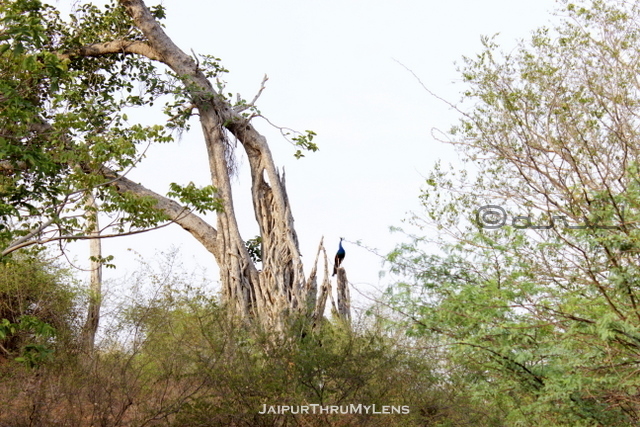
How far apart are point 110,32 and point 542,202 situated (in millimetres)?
7503

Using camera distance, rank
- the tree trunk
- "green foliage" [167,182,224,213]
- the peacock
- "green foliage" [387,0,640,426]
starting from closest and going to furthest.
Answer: "green foliage" [387,0,640,426], "green foliage" [167,182,224,213], the tree trunk, the peacock

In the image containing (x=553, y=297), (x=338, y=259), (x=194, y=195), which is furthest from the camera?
(x=338, y=259)

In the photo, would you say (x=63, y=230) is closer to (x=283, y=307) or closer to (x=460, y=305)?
(x=283, y=307)

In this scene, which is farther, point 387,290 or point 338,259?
point 338,259

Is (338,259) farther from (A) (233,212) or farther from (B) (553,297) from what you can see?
(B) (553,297)

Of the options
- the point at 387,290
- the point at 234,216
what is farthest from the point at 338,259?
the point at 387,290

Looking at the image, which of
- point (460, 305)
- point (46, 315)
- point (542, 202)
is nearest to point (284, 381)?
point (460, 305)

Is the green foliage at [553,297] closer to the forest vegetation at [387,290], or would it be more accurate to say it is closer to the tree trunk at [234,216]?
the forest vegetation at [387,290]

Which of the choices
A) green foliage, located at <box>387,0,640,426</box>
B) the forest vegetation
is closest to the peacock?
the forest vegetation

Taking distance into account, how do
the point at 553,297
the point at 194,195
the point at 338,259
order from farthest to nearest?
the point at 338,259 → the point at 194,195 → the point at 553,297

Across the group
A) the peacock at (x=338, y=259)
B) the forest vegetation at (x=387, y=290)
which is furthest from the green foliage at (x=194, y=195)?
the peacock at (x=338, y=259)

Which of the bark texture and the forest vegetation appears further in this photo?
the bark texture

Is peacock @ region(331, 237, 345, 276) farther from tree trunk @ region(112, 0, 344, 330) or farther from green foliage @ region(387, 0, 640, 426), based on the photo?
green foliage @ region(387, 0, 640, 426)

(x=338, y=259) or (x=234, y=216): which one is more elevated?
(x=234, y=216)
